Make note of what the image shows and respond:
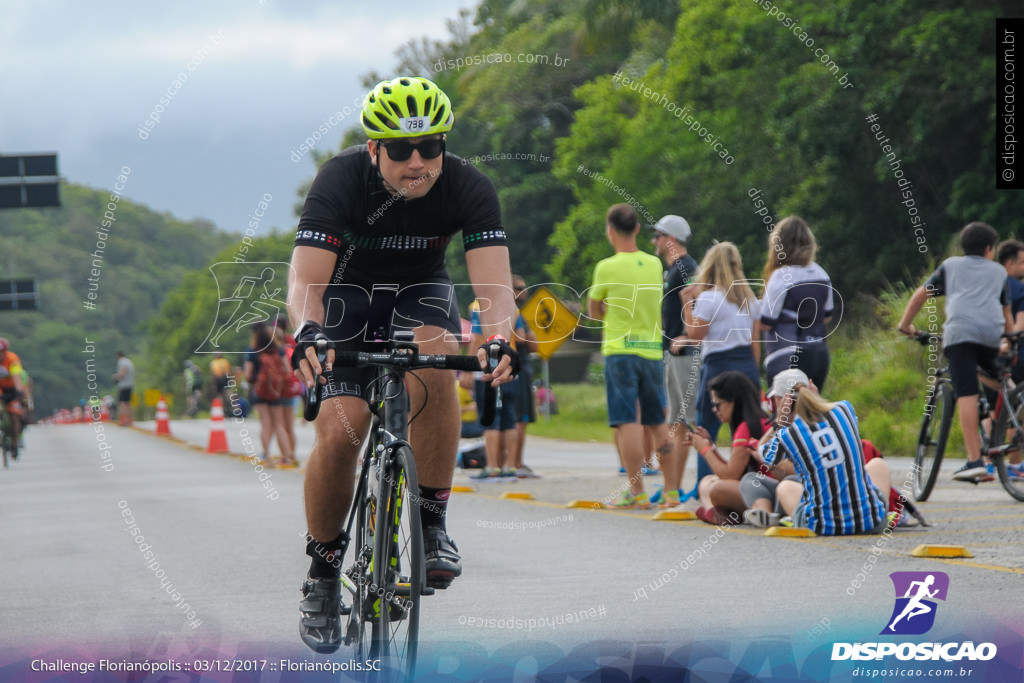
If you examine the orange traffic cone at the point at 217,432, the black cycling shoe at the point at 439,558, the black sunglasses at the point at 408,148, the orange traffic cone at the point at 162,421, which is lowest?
the orange traffic cone at the point at 162,421

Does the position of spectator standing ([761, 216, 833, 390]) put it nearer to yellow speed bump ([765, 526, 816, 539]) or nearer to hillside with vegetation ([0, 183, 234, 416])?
yellow speed bump ([765, 526, 816, 539])

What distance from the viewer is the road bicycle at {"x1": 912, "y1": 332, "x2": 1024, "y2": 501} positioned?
9875mm

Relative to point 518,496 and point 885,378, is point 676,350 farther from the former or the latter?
point 885,378

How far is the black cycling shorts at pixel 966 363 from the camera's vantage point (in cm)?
1027

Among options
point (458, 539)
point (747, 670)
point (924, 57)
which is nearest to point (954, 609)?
point (747, 670)

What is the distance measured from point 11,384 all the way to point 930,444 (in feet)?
51.2

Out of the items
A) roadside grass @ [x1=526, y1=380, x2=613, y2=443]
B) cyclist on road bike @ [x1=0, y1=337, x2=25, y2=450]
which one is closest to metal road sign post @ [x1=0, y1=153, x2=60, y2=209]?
cyclist on road bike @ [x1=0, y1=337, x2=25, y2=450]

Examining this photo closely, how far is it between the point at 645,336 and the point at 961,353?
228 centimetres

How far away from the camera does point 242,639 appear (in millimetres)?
5777

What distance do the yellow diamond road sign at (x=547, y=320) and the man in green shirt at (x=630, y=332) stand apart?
448 centimetres

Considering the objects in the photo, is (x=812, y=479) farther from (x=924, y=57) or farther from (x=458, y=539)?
(x=924, y=57)

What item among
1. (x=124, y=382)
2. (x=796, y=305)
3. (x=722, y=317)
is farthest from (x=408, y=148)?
(x=124, y=382)

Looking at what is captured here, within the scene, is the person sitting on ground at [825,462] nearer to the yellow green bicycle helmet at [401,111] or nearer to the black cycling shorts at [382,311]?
the black cycling shorts at [382,311]

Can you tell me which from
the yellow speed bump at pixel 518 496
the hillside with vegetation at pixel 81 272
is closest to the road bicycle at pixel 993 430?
the yellow speed bump at pixel 518 496
